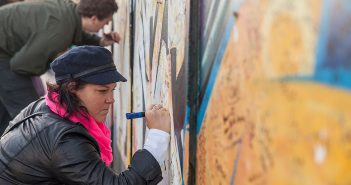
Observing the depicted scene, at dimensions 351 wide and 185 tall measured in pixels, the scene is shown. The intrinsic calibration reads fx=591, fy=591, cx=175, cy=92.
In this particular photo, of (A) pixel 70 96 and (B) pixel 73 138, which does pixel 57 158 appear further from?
(A) pixel 70 96

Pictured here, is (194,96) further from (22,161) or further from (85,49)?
(22,161)

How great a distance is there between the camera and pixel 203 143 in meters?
2.30

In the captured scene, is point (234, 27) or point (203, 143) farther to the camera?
point (203, 143)

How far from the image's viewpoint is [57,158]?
7.59 ft

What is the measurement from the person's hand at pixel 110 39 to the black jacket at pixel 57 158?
2.77m

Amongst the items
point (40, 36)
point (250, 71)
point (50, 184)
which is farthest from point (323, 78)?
point (40, 36)

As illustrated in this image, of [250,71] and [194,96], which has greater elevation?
[250,71]

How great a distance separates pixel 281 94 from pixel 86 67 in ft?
3.62

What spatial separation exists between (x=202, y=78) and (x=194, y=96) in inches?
4.9

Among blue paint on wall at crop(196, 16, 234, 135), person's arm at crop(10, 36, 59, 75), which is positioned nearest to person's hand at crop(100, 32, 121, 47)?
person's arm at crop(10, 36, 59, 75)

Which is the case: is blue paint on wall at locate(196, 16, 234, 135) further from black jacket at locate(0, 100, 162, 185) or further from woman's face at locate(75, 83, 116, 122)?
woman's face at locate(75, 83, 116, 122)

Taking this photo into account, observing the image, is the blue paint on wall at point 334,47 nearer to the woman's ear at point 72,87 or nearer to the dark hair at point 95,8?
the woman's ear at point 72,87

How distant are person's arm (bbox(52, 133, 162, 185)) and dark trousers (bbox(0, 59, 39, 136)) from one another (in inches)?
102

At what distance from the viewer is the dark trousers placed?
4.83 metres
